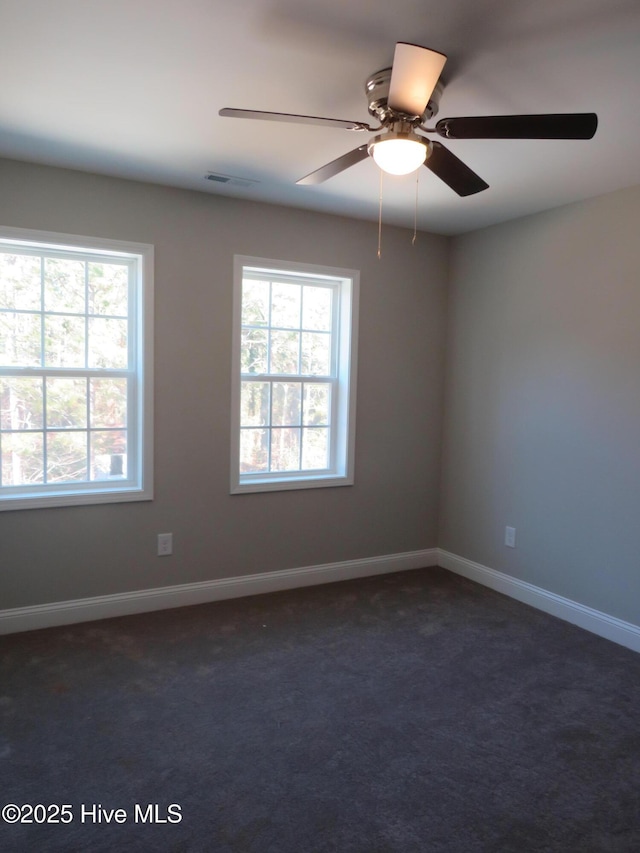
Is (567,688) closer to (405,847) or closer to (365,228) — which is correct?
(405,847)

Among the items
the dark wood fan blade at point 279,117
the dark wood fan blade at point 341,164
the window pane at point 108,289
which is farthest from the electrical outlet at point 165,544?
the dark wood fan blade at point 279,117

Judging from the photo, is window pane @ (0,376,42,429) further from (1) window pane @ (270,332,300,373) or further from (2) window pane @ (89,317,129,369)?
(1) window pane @ (270,332,300,373)

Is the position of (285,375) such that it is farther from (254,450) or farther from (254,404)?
(254,450)

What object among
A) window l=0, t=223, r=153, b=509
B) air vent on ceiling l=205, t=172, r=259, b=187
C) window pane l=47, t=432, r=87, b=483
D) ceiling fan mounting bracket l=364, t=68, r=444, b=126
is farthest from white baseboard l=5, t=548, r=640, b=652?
ceiling fan mounting bracket l=364, t=68, r=444, b=126

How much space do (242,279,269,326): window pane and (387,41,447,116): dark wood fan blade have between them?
6.61 ft

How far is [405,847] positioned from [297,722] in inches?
28.3

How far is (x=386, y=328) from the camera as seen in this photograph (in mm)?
4141

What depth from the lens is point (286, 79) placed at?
2.10 meters

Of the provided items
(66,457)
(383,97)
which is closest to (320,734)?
→ (66,457)

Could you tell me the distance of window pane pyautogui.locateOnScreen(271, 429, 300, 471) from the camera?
12.8ft

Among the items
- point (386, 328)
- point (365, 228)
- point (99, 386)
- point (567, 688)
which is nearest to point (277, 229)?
point (365, 228)

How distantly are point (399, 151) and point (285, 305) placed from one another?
2014 mm

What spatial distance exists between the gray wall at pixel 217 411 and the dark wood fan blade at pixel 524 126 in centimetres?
197

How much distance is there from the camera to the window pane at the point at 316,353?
3.96m
